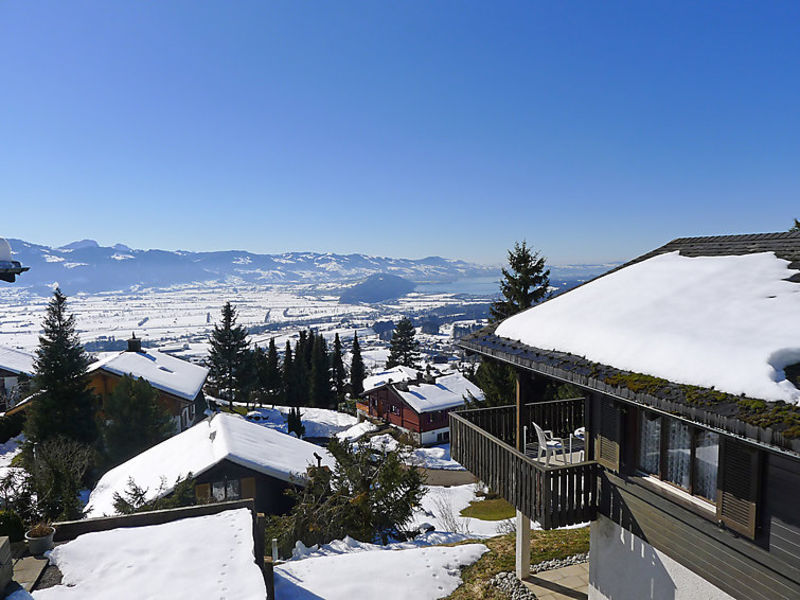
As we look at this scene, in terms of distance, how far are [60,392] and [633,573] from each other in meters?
26.7

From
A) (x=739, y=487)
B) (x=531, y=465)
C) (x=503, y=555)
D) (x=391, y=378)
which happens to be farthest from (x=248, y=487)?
(x=391, y=378)

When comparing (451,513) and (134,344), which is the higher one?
(134,344)

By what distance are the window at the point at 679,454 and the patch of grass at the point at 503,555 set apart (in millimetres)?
4400

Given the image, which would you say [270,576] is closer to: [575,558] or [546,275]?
[575,558]

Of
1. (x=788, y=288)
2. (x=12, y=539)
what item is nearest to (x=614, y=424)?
(x=788, y=288)

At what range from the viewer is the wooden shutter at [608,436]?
263 inches

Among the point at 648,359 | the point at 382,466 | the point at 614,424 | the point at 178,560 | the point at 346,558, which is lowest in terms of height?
the point at 346,558

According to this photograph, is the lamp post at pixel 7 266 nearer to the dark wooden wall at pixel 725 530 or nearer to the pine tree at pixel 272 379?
the dark wooden wall at pixel 725 530

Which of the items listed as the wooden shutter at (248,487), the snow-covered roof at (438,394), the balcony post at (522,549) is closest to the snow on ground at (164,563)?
the balcony post at (522,549)

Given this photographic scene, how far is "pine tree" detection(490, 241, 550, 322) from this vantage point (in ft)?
80.8

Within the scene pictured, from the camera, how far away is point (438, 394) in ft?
149

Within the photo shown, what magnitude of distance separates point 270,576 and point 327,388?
53.2 metres

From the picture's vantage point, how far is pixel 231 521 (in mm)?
8648

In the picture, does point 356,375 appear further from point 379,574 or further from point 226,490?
point 379,574
